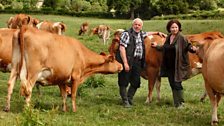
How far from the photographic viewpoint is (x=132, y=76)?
38.0 ft

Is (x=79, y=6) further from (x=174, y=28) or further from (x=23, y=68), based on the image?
(x=23, y=68)

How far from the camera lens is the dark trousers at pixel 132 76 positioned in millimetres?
11477

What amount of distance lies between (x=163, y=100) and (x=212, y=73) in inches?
141

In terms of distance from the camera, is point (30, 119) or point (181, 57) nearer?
point (30, 119)

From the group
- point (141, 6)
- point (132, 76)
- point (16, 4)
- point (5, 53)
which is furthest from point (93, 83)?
point (16, 4)

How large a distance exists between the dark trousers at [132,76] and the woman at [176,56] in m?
0.65

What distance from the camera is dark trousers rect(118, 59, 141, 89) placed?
11477mm

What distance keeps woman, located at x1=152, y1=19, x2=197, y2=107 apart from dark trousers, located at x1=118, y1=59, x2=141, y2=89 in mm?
645

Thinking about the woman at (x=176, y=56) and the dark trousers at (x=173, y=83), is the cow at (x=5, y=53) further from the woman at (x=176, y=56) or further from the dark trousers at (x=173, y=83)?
the dark trousers at (x=173, y=83)

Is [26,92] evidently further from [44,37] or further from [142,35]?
[142,35]

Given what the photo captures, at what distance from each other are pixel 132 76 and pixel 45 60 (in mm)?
2649

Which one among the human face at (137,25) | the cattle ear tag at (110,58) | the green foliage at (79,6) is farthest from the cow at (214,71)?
the green foliage at (79,6)

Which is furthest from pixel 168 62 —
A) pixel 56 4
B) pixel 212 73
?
pixel 56 4

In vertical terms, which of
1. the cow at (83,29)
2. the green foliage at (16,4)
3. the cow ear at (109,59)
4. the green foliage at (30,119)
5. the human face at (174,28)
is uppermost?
the human face at (174,28)
